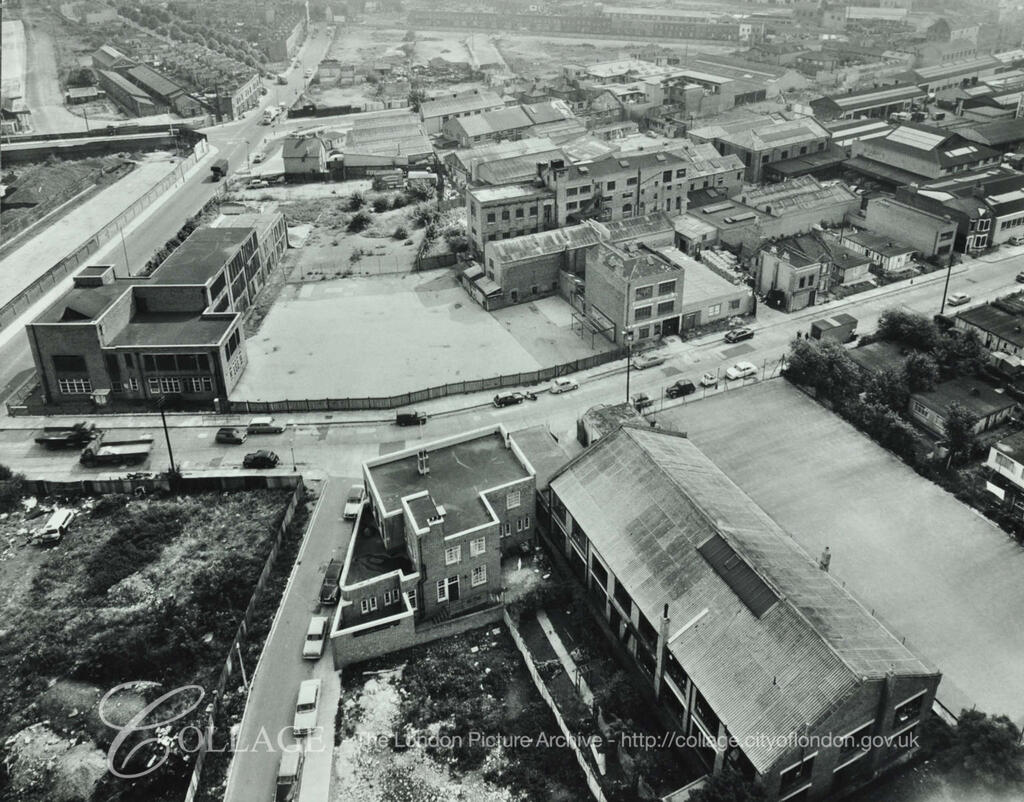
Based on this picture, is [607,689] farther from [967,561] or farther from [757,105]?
[757,105]

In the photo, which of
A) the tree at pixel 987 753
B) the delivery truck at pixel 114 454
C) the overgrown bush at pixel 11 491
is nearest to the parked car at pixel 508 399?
the delivery truck at pixel 114 454

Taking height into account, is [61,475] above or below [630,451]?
below

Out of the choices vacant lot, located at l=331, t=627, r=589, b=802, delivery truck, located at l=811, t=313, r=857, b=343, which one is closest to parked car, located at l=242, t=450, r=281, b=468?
vacant lot, located at l=331, t=627, r=589, b=802

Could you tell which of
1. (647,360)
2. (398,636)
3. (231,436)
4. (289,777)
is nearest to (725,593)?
(398,636)

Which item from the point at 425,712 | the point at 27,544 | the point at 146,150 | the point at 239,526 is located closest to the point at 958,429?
the point at 425,712

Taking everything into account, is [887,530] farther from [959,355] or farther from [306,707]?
[306,707]
